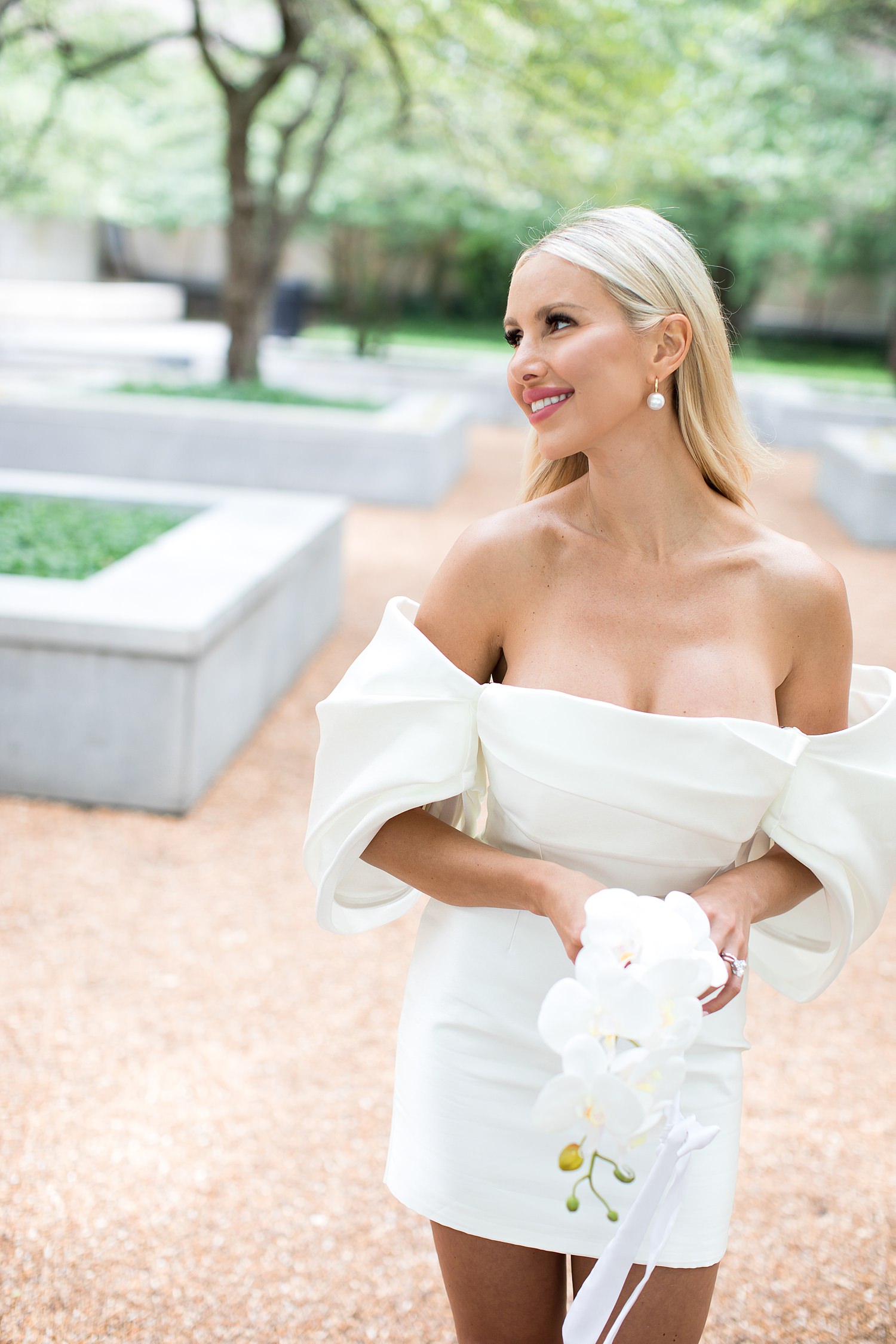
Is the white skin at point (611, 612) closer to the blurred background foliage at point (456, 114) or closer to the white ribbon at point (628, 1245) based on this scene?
the white ribbon at point (628, 1245)

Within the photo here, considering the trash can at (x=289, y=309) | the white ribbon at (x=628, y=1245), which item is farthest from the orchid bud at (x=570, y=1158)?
the trash can at (x=289, y=309)

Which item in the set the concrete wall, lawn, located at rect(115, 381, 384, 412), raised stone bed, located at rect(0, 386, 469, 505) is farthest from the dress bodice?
the concrete wall

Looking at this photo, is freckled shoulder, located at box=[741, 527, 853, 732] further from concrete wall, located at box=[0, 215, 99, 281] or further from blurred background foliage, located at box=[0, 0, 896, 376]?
concrete wall, located at box=[0, 215, 99, 281]

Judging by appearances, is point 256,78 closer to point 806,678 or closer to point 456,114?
point 456,114

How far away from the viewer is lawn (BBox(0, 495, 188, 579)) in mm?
6035

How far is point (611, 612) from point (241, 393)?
1249cm

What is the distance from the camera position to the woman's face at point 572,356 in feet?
5.85

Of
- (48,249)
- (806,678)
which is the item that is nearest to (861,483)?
(806,678)

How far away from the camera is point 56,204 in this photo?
2291cm

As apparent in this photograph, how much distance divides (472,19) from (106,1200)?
967 cm

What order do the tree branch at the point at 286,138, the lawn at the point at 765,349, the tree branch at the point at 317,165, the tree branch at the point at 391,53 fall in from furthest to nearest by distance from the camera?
the lawn at the point at 765,349, the tree branch at the point at 317,165, the tree branch at the point at 286,138, the tree branch at the point at 391,53

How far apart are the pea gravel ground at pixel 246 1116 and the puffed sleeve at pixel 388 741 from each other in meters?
1.37

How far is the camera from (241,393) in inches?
543

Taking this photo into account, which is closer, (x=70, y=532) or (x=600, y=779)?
(x=600, y=779)
